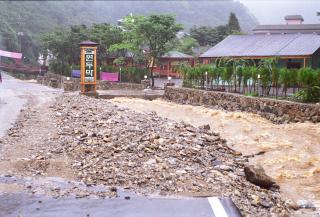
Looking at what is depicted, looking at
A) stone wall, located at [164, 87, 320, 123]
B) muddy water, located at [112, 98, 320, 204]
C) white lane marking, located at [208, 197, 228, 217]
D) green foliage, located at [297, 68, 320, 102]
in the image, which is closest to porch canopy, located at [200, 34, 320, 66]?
stone wall, located at [164, 87, 320, 123]

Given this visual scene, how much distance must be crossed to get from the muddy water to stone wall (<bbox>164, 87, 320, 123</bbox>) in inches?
18.1

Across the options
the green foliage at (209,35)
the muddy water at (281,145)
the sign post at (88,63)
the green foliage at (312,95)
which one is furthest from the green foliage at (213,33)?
the green foliage at (312,95)

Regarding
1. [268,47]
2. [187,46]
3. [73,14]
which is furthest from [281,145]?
[73,14]

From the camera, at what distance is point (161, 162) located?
7.74m

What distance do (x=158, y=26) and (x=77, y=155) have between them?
89.2 ft

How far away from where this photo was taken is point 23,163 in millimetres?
7465

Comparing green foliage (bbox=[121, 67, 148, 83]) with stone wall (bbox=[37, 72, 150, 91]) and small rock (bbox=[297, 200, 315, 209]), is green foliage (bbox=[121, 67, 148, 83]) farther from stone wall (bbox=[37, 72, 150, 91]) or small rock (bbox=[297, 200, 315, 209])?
small rock (bbox=[297, 200, 315, 209])

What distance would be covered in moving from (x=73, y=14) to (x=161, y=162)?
57833 millimetres

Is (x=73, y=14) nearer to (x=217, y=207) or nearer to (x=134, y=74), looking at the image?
(x=134, y=74)

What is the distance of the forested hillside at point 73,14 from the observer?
43434 mm

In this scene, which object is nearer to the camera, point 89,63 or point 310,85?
point 310,85

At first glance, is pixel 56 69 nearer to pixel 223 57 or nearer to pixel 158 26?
pixel 158 26

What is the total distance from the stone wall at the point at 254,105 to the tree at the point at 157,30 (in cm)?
700

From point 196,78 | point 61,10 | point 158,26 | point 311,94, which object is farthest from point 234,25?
point 311,94
